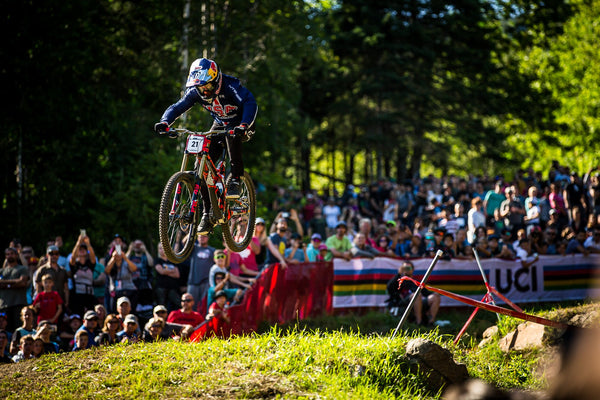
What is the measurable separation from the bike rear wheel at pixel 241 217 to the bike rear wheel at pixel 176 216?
2.19 ft

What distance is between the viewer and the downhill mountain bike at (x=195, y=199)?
833 centimetres

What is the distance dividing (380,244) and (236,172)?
853 cm

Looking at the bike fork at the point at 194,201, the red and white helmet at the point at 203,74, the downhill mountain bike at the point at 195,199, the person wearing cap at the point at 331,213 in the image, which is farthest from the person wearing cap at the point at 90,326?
the person wearing cap at the point at 331,213

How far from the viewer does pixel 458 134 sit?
3247 centimetres

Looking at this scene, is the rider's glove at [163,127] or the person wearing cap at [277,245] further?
the person wearing cap at [277,245]

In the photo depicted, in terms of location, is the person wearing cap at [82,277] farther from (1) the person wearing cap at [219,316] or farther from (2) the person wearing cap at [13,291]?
(1) the person wearing cap at [219,316]

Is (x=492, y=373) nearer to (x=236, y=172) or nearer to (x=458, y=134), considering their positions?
(x=236, y=172)

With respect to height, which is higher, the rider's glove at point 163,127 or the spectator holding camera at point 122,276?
the rider's glove at point 163,127

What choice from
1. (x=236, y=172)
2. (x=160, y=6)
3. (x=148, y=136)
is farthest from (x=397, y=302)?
(x=160, y=6)

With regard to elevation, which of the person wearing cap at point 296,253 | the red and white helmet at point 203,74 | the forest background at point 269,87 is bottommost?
the person wearing cap at point 296,253

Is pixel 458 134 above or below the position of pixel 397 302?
above

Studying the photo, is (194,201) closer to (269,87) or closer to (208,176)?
(208,176)

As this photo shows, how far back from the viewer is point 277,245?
48.8ft

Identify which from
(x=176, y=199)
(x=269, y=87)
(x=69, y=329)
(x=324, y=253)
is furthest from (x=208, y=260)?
(x=269, y=87)
